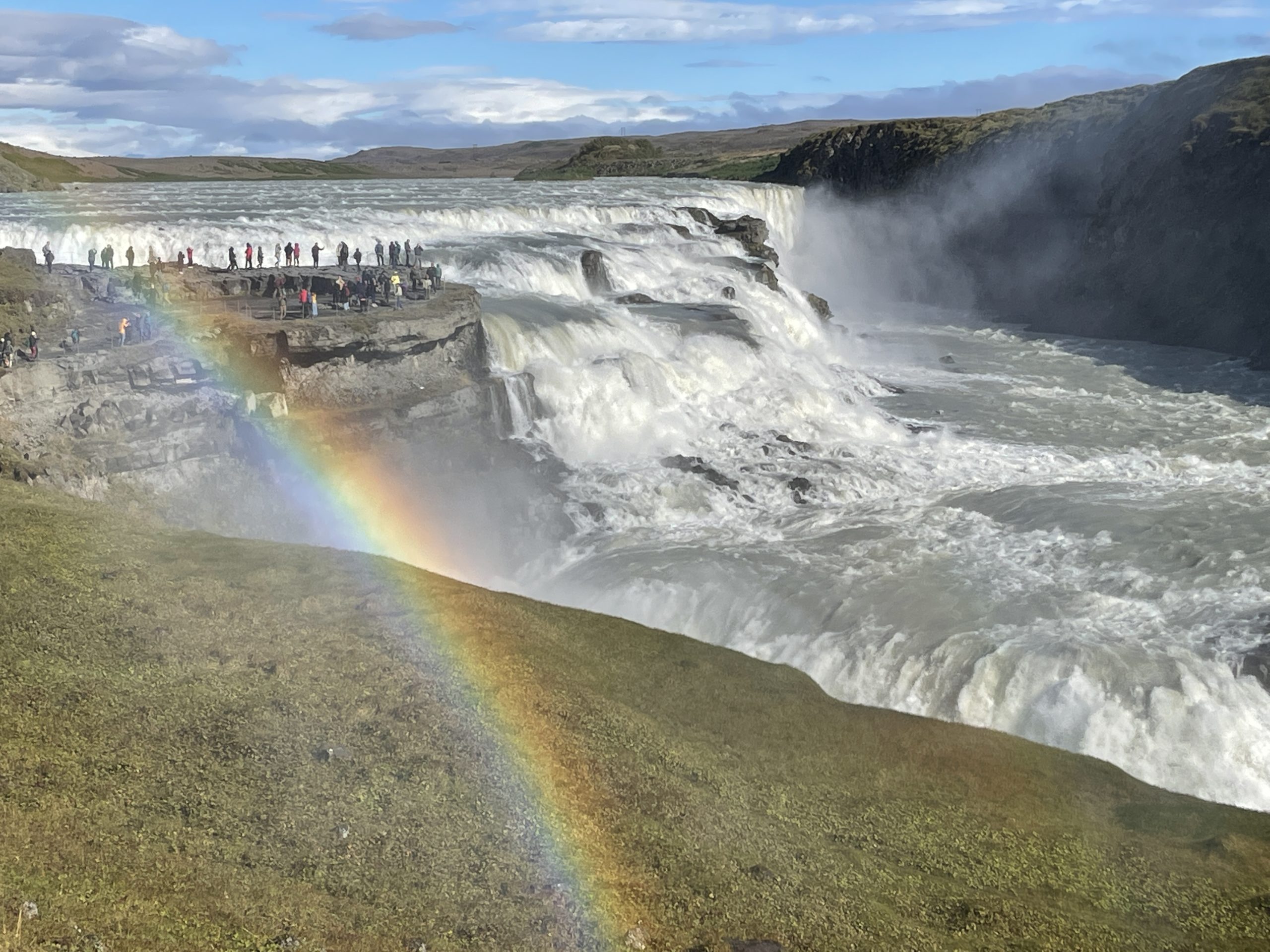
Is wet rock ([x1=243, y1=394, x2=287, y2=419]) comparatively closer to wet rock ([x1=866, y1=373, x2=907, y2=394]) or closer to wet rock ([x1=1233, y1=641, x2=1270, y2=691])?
wet rock ([x1=1233, y1=641, x2=1270, y2=691])

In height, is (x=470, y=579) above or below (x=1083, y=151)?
below

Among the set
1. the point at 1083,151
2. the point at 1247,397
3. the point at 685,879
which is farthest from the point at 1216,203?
the point at 685,879

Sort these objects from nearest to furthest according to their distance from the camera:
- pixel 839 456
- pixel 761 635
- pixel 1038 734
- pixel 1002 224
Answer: pixel 1038 734 → pixel 761 635 → pixel 839 456 → pixel 1002 224

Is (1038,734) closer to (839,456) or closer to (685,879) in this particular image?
(685,879)

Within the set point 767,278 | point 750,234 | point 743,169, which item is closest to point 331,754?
point 767,278

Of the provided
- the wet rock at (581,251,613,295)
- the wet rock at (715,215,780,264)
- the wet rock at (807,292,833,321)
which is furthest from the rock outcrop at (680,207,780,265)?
the wet rock at (581,251,613,295)

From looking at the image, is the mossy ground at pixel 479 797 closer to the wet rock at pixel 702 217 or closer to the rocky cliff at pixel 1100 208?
the rocky cliff at pixel 1100 208
